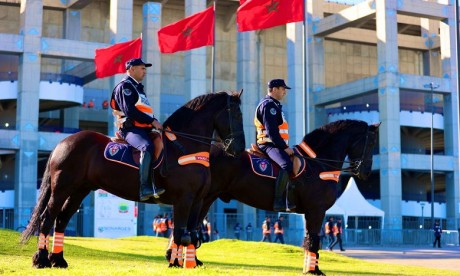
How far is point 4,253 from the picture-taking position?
709 inches

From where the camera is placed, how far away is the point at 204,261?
19.9 metres

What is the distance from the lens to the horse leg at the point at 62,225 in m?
13.1

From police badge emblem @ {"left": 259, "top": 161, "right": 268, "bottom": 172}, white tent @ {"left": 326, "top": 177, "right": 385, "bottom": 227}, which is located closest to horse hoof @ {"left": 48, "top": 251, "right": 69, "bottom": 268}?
police badge emblem @ {"left": 259, "top": 161, "right": 268, "bottom": 172}

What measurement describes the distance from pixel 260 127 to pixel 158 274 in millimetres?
4957

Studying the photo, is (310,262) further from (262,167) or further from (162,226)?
(162,226)

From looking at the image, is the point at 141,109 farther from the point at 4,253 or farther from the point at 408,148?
the point at 408,148

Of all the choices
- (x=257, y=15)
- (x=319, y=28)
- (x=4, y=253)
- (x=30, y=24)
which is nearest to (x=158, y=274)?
(x=4, y=253)

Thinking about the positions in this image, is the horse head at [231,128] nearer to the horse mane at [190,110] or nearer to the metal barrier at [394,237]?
the horse mane at [190,110]

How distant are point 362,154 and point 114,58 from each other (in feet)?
83.5

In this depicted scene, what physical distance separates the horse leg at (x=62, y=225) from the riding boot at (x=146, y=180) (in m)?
1.33

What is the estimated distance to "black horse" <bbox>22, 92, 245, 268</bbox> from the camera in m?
12.9

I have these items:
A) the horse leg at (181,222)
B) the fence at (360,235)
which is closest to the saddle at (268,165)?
the horse leg at (181,222)

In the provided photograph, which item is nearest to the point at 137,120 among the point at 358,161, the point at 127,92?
the point at 127,92

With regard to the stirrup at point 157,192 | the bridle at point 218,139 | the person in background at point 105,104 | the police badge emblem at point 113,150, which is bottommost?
the stirrup at point 157,192
